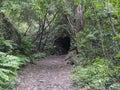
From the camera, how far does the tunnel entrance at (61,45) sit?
23.9 metres

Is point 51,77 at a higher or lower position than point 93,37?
lower

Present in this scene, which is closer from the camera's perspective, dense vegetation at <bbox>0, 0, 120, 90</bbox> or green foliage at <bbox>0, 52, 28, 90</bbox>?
dense vegetation at <bbox>0, 0, 120, 90</bbox>

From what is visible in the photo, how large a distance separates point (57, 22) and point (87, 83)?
13565mm

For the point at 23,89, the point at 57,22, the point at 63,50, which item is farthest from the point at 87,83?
the point at 63,50

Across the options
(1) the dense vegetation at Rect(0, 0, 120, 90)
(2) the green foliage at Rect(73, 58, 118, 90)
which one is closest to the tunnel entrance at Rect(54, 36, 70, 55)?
(1) the dense vegetation at Rect(0, 0, 120, 90)

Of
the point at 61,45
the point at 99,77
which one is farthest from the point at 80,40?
the point at 61,45

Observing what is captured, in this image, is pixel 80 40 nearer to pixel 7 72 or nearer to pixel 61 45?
pixel 7 72

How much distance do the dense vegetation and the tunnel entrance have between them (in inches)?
7.9

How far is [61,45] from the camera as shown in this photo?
24.4m

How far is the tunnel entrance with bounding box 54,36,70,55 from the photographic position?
23859 millimetres

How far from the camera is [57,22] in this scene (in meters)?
21.3

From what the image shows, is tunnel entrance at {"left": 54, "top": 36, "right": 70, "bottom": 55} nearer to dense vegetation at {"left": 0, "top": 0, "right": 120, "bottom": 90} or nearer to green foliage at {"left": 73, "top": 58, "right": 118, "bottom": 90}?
dense vegetation at {"left": 0, "top": 0, "right": 120, "bottom": 90}

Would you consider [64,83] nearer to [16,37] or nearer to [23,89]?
[23,89]

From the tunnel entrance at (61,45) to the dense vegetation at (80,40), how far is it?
0.20 metres
